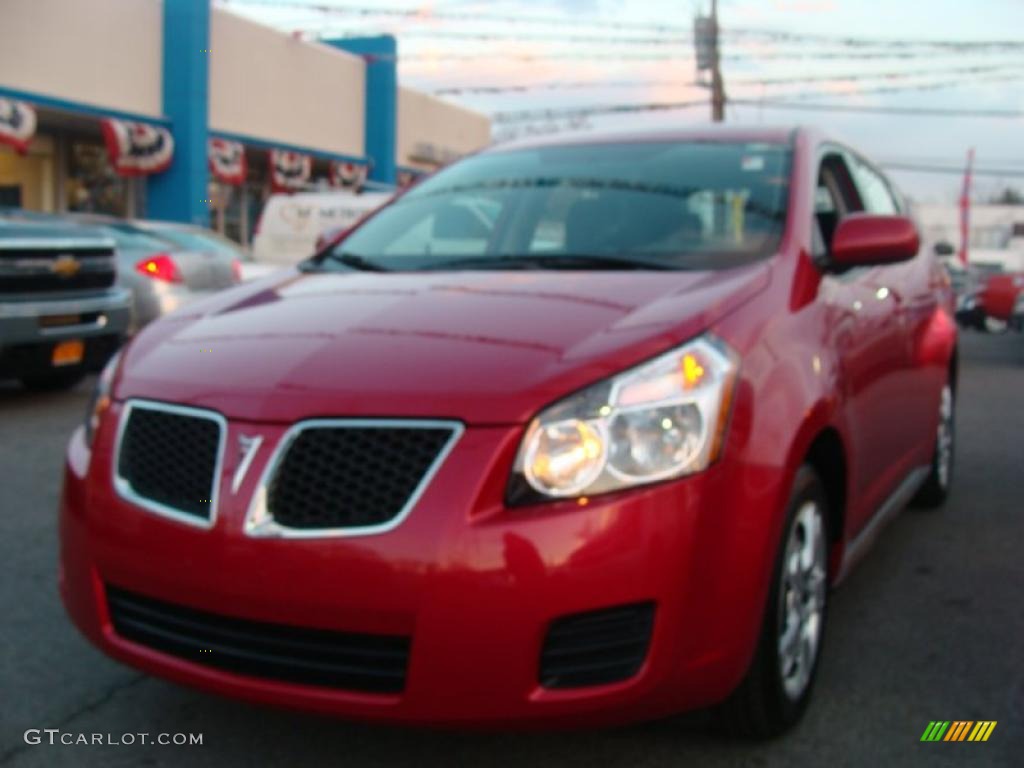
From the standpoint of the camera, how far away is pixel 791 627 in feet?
9.86

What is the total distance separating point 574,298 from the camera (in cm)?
308

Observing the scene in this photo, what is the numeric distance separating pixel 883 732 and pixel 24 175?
21035 mm

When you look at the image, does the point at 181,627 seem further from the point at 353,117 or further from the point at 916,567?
the point at 353,117

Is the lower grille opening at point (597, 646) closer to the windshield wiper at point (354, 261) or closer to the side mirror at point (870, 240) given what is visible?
the side mirror at point (870, 240)

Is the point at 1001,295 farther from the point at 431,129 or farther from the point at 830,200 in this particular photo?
the point at 431,129

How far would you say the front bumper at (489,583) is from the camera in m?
2.40

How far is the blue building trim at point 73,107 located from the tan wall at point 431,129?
941 cm

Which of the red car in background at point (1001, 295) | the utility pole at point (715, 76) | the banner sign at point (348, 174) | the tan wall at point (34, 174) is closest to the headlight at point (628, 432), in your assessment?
the red car in background at point (1001, 295)

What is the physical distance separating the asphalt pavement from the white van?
32.1 ft

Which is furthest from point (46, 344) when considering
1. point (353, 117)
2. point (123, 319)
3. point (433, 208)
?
point (353, 117)

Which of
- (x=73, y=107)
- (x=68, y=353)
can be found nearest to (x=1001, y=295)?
(x=68, y=353)

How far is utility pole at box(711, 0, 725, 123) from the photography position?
3095 cm

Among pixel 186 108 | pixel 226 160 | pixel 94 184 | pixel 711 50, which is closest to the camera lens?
pixel 186 108

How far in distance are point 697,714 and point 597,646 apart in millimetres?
723
